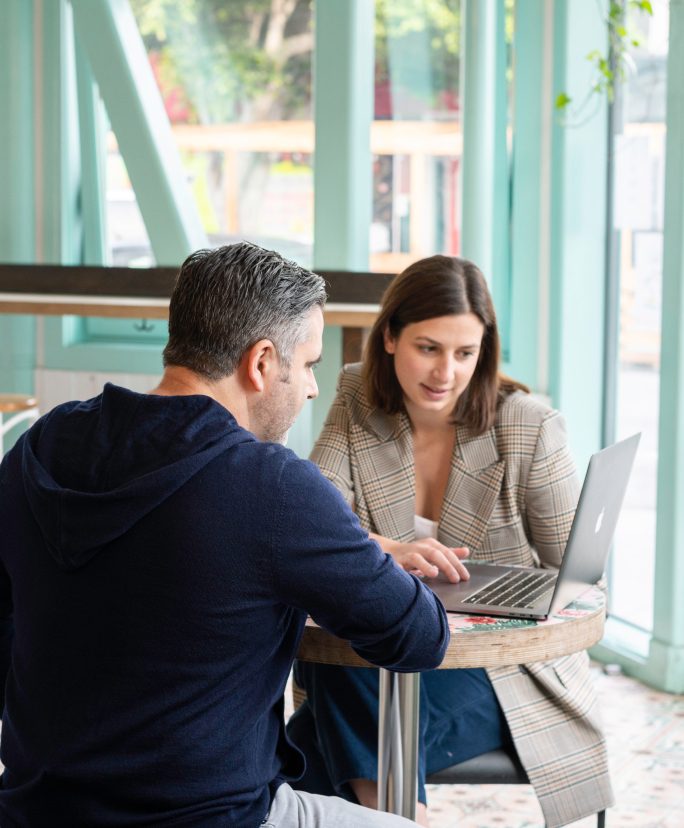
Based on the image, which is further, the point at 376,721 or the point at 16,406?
the point at 16,406

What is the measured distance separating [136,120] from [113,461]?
335cm

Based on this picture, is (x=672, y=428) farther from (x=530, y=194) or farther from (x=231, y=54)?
(x=231, y=54)

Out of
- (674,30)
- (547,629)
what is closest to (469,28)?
(674,30)

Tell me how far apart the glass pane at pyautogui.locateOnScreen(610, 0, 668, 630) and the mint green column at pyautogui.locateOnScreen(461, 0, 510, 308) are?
0.41 metres

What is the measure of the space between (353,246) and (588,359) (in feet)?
2.93

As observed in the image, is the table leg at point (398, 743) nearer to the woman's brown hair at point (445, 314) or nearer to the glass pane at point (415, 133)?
the woman's brown hair at point (445, 314)

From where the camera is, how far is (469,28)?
13.7ft

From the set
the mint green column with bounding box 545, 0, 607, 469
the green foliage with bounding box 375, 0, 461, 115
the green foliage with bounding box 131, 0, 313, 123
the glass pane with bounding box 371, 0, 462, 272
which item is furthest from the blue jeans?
the green foliage with bounding box 131, 0, 313, 123

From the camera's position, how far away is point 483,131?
4.20 m

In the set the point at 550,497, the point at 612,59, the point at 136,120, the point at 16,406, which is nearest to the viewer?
the point at 550,497

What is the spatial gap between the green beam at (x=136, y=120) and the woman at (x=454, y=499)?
6.59 ft

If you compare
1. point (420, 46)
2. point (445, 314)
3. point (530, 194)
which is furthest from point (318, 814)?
point (420, 46)

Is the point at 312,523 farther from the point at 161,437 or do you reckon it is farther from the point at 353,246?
the point at 353,246

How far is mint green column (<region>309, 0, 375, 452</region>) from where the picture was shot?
4180 millimetres
